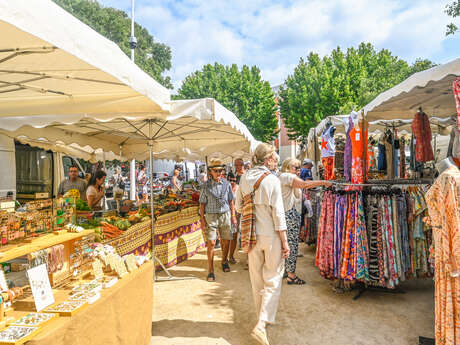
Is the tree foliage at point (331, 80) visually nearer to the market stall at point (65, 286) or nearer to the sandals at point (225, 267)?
the sandals at point (225, 267)

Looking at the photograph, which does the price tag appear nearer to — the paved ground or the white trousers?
the paved ground

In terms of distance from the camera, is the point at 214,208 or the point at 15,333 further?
the point at 214,208

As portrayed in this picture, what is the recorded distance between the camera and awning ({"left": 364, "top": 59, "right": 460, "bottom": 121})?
2.88 meters

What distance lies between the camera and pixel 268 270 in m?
3.15

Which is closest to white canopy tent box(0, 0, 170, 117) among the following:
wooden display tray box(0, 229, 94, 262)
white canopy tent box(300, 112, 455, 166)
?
wooden display tray box(0, 229, 94, 262)

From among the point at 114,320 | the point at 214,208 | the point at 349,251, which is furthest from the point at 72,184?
the point at 349,251

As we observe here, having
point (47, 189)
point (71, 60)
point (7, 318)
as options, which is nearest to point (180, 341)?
point (7, 318)

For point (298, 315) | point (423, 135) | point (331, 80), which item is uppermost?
point (331, 80)

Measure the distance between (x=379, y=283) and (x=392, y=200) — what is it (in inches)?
43.7

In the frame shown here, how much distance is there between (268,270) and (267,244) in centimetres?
29

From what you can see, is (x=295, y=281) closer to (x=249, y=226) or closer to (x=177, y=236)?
(x=249, y=226)

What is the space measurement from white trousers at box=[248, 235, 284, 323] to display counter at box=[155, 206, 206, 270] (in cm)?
295

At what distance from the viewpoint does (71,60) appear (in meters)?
2.36

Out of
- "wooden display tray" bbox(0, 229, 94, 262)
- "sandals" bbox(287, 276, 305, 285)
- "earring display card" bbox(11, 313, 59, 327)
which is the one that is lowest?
"sandals" bbox(287, 276, 305, 285)
